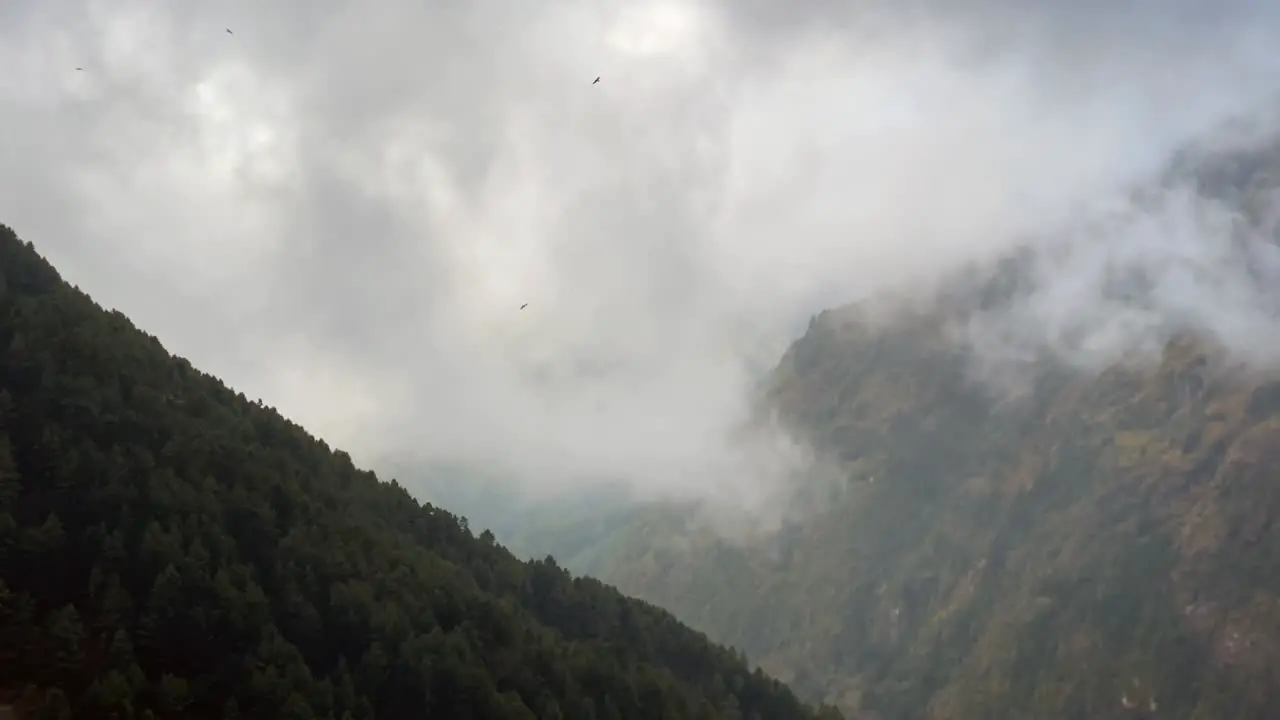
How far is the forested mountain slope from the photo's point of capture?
356 feet

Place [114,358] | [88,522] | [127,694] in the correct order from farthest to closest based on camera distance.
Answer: [114,358] → [88,522] → [127,694]

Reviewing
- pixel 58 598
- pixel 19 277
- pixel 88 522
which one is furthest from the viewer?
pixel 19 277

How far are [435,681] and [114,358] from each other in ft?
233

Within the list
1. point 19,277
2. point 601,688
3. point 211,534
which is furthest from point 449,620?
point 19,277

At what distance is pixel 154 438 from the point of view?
14625 centimetres

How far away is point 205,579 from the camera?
4793 inches

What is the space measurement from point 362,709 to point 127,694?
96.4 ft

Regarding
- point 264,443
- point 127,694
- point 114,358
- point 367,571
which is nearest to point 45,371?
point 114,358

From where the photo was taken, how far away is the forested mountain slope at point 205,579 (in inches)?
4277

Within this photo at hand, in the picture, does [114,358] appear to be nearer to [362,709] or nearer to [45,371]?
[45,371]

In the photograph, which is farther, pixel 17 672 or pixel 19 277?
pixel 19 277

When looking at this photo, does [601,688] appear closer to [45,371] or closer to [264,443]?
[264,443]

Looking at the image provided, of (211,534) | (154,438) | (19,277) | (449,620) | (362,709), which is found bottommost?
(362,709)

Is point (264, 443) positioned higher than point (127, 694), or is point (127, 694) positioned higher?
point (264, 443)
